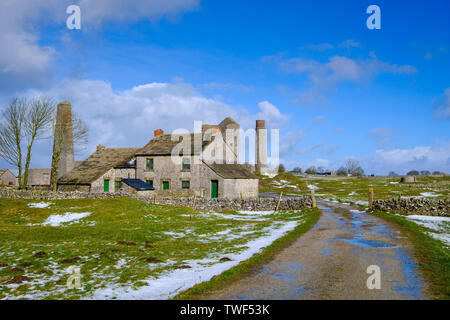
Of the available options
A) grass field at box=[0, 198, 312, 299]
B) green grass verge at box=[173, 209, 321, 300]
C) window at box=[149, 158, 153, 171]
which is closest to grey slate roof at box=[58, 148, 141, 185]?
window at box=[149, 158, 153, 171]

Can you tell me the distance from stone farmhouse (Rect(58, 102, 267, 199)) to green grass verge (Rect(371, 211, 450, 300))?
28.0 m

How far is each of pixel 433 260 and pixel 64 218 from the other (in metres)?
24.5

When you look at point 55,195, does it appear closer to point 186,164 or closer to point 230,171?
point 186,164

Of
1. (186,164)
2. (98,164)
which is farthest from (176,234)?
(98,164)

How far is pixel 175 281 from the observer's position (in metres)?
10.0

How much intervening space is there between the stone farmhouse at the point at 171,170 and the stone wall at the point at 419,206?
1915 centimetres

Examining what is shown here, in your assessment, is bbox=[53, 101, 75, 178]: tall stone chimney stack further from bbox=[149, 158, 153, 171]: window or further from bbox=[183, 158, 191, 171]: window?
bbox=[183, 158, 191, 171]: window

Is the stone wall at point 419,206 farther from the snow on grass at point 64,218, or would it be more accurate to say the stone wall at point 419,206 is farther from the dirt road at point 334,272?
the snow on grass at point 64,218

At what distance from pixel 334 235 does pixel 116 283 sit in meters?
12.4

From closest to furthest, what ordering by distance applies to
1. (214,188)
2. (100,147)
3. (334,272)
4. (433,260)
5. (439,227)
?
(334,272)
(433,260)
(439,227)
(214,188)
(100,147)

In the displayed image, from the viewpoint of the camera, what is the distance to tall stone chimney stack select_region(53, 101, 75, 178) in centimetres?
5169

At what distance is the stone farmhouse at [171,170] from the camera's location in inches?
1745
